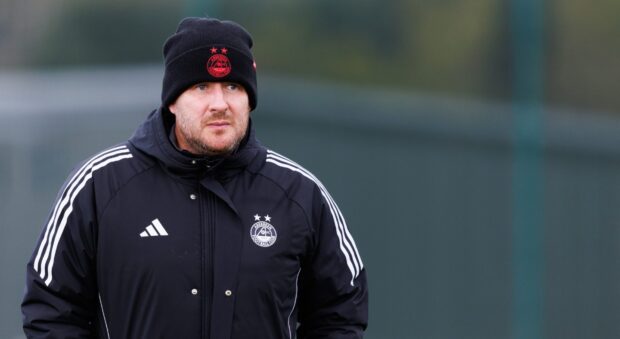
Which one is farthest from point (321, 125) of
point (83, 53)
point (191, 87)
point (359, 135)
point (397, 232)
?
point (191, 87)

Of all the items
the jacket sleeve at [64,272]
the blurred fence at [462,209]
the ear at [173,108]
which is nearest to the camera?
the jacket sleeve at [64,272]

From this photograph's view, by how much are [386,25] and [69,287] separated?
501 centimetres

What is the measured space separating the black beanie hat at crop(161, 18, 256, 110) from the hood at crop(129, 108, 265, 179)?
0.29ft

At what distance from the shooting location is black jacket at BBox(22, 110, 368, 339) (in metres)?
4.34

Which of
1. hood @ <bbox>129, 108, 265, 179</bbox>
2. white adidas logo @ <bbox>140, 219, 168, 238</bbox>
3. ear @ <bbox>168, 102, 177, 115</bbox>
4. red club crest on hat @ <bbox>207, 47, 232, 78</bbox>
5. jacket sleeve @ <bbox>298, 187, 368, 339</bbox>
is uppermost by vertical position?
red club crest on hat @ <bbox>207, 47, 232, 78</bbox>

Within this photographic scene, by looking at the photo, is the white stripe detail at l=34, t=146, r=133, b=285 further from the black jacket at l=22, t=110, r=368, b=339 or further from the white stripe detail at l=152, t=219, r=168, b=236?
the white stripe detail at l=152, t=219, r=168, b=236

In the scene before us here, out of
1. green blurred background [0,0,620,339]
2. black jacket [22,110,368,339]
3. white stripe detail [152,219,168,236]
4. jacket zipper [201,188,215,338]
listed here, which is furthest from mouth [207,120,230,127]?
green blurred background [0,0,620,339]

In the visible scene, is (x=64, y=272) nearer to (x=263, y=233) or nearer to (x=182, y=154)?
(x=182, y=154)

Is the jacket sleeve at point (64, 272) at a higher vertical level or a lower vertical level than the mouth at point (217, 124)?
lower

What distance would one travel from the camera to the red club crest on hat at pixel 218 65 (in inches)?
177

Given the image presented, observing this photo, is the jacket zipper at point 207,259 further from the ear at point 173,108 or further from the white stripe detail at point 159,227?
the ear at point 173,108

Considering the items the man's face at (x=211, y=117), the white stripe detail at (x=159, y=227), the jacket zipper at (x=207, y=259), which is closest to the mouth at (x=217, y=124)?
the man's face at (x=211, y=117)

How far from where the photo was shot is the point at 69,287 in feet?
14.2

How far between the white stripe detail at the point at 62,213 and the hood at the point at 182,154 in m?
0.09
